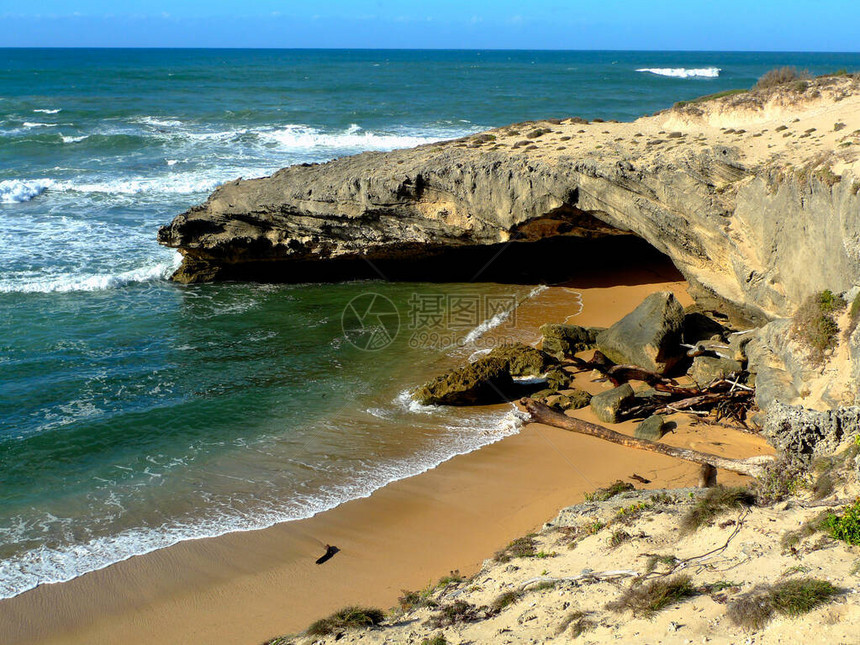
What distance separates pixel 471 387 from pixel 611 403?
2.26 m

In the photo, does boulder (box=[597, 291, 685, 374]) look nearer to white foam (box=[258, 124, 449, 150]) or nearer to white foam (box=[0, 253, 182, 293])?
white foam (box=[0, 253, 182, 293])

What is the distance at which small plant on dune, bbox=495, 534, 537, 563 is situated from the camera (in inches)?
302

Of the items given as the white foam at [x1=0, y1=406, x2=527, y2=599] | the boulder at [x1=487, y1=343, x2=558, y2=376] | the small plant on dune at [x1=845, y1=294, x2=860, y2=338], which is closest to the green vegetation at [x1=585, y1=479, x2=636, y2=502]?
the white foam at [x1=0, y1=406, x2=527, y2=599]

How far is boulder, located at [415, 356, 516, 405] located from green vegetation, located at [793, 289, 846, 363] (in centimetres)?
461

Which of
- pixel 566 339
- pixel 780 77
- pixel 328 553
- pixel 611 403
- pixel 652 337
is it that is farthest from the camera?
pixel 780 77

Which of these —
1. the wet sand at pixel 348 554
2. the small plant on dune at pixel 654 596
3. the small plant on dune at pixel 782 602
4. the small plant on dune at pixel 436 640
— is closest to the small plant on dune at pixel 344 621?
the wet sand at pixel 348 554

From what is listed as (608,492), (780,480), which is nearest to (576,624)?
(780,480)

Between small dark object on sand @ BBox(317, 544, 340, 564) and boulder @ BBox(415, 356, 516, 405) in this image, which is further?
boulder @ BBox(415, 356, 516, 405)

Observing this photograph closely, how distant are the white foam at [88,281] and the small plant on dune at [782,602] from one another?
1662cm

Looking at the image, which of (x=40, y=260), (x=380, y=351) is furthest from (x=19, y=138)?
(x=380, y=351)

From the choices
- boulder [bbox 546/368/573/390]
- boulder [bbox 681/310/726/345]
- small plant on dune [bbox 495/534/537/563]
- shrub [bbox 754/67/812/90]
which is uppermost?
shrub [bbox 754/67/812/90]

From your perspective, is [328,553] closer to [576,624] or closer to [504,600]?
[504,600]

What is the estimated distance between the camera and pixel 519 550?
7.82 metres

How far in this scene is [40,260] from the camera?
19.8 meters
